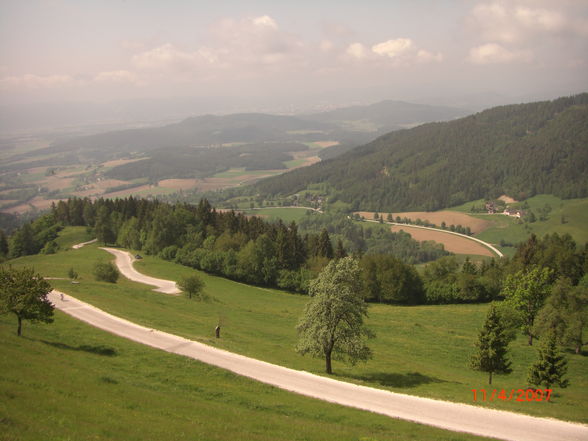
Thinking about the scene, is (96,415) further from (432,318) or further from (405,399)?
(432,318)

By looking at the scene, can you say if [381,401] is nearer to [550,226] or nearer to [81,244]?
[81,244]

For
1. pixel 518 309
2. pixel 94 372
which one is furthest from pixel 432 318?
pixel 94 372

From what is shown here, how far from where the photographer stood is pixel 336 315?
31.8 meters

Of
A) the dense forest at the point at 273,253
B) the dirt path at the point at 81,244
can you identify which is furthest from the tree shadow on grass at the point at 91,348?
the dirt path at the point at 81,244

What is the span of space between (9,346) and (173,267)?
6559 cm

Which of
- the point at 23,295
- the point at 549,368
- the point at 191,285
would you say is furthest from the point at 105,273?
the point at 549,368

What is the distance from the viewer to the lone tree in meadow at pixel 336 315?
31438mm

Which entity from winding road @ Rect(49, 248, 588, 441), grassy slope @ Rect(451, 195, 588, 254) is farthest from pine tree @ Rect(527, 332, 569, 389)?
grassy slope @ Rect(451, 195, 588, 254)

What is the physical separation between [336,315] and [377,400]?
711 centimetres

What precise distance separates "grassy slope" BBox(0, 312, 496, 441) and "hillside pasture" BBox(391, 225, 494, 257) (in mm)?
144416

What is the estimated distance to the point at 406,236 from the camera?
177375mm

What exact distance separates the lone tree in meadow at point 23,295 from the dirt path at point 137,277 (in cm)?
3890

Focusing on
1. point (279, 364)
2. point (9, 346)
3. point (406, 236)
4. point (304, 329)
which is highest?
point (9, 346)

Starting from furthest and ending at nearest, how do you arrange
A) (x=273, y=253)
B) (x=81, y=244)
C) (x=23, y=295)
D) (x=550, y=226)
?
(x=550, y=226), (x=81, y=244), (x=273, y=253), (x=23, y=295)
